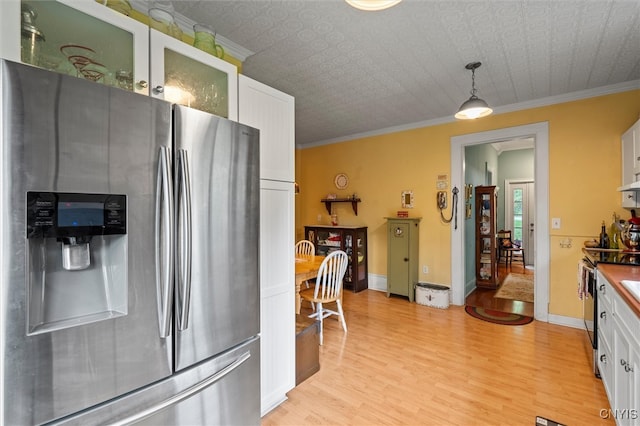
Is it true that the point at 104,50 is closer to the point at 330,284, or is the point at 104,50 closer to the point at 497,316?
the point at 330,284

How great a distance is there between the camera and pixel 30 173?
34.2 inches

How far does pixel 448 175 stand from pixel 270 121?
10.3 ft

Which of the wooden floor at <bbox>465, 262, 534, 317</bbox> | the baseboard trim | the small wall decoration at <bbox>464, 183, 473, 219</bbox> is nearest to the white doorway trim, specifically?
the baseboard trim

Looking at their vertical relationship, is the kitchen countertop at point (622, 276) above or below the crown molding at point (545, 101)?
below

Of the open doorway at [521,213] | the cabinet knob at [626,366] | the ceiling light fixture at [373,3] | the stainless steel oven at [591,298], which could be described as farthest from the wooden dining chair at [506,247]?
the ceiling light fixture at [373,3]

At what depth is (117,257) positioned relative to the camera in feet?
3.52

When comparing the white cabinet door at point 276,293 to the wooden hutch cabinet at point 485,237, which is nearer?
the white cabinet door at point 276,293

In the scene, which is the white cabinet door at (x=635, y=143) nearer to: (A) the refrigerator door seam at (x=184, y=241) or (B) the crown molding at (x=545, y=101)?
(B) the crown molding at (x=545, y=101)

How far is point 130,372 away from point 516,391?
248cm

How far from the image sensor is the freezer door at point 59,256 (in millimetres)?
847

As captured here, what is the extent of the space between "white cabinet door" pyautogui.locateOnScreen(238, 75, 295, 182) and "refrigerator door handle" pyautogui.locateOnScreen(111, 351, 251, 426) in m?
1.05

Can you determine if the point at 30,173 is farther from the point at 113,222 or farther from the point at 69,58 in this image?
the point at 69,58

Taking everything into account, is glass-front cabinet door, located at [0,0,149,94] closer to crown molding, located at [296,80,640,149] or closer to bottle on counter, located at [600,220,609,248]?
crown molding, located at [296,80,640,149]

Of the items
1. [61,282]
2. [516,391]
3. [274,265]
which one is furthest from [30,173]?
[516,391]
